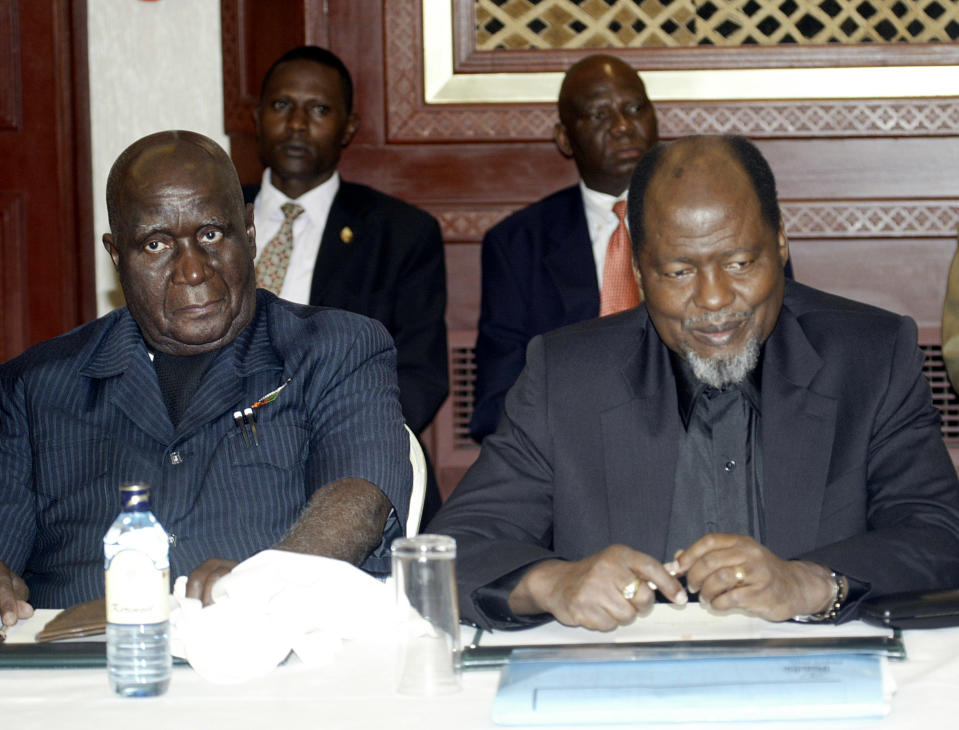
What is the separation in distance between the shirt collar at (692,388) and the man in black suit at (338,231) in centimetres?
136

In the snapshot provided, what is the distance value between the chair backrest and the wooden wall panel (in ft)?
5.46

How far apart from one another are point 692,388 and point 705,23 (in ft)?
6.90

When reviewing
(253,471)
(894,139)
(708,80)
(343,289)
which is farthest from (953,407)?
(253,471)

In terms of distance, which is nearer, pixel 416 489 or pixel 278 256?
pixel 416 489

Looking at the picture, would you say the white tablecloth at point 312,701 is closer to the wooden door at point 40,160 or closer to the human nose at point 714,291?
the human nose at point 714,291

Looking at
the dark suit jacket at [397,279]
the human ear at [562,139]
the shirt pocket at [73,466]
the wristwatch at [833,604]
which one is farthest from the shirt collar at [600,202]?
the wristwatch at [833,604]

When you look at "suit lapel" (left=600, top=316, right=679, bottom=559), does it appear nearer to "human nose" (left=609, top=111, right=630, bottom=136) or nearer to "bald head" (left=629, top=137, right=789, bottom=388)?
"bald head" (left=629, top=137, right=789, bottom=388)

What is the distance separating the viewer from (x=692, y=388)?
2211 mm

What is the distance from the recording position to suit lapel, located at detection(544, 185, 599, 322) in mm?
3623

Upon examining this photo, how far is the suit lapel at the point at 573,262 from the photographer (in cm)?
362

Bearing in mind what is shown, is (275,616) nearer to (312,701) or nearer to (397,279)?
(312,701)

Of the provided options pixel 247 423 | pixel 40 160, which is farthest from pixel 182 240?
pixel 40 160

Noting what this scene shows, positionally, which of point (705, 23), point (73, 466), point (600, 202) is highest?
point (705, 23)

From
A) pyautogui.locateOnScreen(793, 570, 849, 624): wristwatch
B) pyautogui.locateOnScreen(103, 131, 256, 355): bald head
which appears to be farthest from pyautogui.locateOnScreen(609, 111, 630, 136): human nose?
pyautogui.locateOnScreen(793, 570, 849, 624): wristwatch
